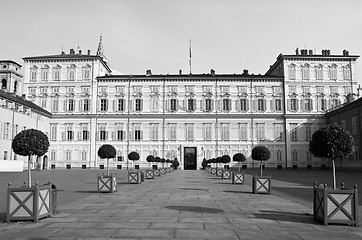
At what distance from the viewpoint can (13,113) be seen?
5062 cm

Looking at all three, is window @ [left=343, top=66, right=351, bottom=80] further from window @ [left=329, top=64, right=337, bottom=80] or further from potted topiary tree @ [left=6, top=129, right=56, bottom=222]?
potted topiary tree @ [left=6, top=129, right=56, bottom=222]

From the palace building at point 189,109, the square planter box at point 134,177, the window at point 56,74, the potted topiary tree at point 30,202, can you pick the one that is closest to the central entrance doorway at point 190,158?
the palace building at point 189,109

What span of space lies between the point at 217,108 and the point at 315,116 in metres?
18.0

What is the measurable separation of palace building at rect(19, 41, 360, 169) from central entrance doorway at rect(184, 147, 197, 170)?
18cm

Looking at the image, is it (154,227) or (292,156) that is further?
(292,156)

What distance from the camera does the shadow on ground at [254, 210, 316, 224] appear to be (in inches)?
427

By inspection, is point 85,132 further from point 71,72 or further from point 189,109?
point 189,109

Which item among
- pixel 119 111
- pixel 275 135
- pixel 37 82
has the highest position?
pixel 37 82

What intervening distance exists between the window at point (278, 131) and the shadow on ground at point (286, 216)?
55461 mm

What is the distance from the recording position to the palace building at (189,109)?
65.9 meters

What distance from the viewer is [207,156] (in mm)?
65875

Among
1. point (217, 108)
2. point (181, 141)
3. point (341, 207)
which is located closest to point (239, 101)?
point (217, 108)

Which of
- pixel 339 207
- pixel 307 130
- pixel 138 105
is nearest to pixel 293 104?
pixel 307 130

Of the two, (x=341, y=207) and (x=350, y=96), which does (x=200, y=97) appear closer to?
(x=350, y=96)
